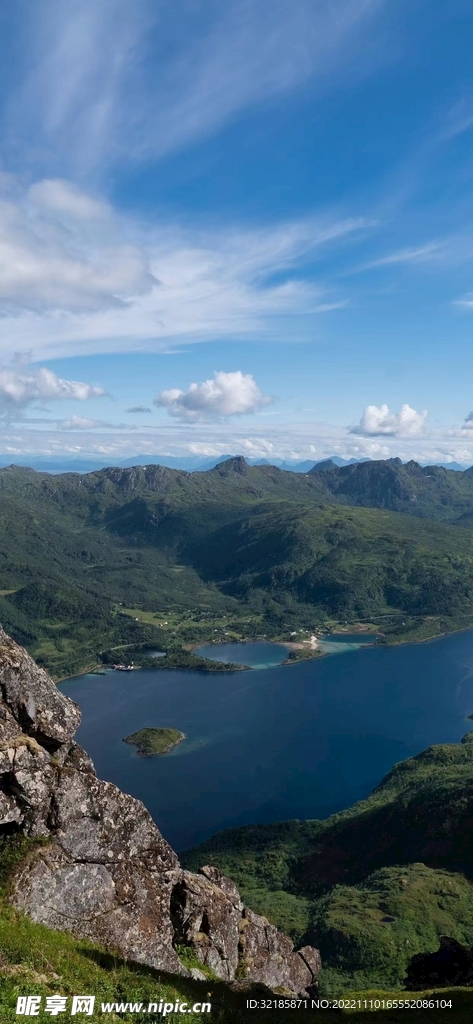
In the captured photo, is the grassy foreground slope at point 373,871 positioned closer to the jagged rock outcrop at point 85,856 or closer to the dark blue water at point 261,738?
the dark blue water at point 261,738

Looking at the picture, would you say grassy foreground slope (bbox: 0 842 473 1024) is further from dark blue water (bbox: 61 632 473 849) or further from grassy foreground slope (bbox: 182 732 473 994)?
dark blue water (bbox: 61 632 473 849)

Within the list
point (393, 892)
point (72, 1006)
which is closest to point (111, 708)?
point (393, 892)

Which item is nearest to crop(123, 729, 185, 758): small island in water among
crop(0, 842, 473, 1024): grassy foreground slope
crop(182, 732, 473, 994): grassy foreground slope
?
crop(182, 732, 473, 994): grassy foreground slope

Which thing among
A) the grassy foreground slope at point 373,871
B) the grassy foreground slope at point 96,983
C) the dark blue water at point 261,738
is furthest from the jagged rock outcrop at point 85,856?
the dark blue water at point 261,738

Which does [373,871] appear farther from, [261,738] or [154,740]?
[154,740]

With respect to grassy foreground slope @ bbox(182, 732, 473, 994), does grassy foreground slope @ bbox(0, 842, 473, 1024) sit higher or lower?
higher

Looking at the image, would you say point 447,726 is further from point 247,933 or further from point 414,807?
point 247,933
